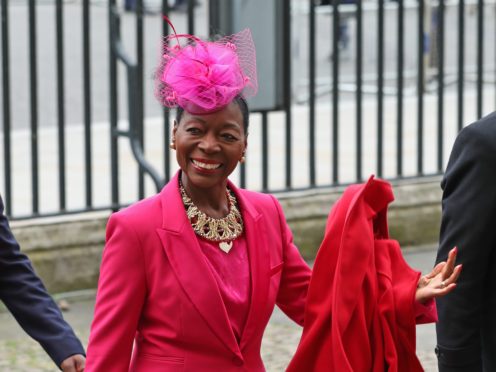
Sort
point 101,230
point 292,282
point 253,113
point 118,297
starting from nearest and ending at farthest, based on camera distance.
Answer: point 118,297
point 292,282
point 101,230
point 253,113

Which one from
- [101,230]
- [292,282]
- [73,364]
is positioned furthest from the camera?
[101,230]

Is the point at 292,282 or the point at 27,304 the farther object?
the point at 27,304

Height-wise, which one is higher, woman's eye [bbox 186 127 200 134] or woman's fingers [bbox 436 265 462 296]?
woman's eye [bbox 186 127 200 134]

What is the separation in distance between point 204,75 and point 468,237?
76cm

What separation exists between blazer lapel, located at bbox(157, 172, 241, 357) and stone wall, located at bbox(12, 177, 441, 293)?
4.06 metres

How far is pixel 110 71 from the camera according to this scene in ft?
26.1

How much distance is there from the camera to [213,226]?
3578 millimetres

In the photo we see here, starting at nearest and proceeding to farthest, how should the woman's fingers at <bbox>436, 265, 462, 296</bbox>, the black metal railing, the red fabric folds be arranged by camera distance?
1. the woman's fingers at <bbox>436, 265, 462, 296</bbox>
2. the red fabric folds
3. the black metal railing

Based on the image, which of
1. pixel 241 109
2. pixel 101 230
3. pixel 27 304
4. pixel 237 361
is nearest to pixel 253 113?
pixel 101 230

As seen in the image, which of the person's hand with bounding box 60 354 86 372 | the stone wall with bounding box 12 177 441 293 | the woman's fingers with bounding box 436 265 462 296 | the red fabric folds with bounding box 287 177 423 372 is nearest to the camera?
the woman's fingers with bounding box 436 265 462 296

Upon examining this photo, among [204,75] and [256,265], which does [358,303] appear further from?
[204,75]

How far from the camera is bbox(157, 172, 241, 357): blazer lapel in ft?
11.4

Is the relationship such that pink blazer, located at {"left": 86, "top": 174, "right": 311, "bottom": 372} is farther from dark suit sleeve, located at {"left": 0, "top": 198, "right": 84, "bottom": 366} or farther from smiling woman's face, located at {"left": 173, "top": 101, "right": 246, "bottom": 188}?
dark suit sleeve, located at {"left": 0, "top": 198, "right": 84, "bottom": 366}

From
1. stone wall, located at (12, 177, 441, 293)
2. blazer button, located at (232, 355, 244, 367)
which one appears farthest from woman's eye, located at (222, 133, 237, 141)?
stone wall, located at (12, 177, 441, 293)
